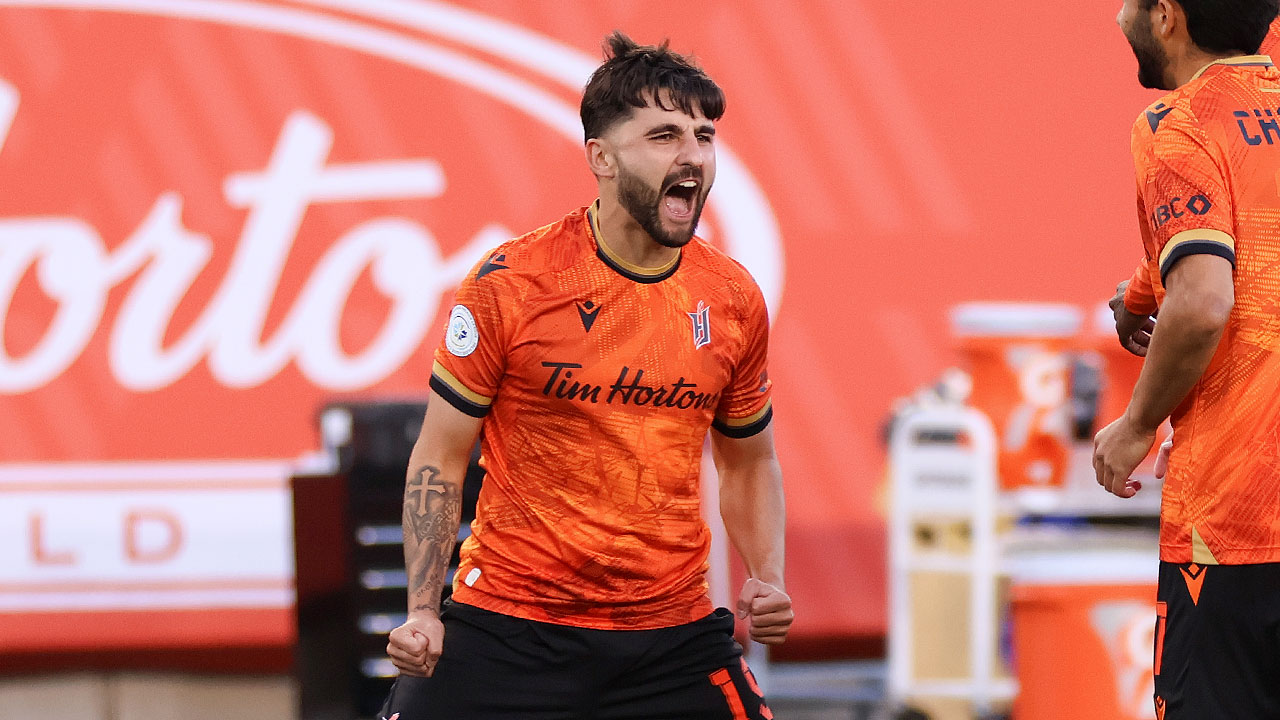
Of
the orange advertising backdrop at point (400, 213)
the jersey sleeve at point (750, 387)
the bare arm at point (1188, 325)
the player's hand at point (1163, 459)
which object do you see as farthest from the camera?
the orange advertising backdrop at point (400, 213)

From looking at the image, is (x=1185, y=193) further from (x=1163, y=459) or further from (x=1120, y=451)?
(x=1163, y=459)

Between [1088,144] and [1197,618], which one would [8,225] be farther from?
[1197,618]

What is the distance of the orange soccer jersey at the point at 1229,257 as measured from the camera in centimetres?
233

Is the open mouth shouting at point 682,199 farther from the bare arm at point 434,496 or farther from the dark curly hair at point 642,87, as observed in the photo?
the bare arm at point 434,496

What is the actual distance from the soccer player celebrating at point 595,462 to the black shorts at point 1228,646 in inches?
29.5

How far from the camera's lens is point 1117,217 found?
6164 millimetres

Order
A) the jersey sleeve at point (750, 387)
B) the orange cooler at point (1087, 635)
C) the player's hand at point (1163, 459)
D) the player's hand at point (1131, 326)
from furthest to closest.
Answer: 1. the orange cooler at point (1087, 635)
2. the jersey sleeve at point (750, 387)
3. the player's hand at point (1131, 326)
4. the player's hand at point (1163, 459)

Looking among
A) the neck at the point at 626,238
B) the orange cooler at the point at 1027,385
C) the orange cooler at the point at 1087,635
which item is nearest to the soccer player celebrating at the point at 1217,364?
the neck at the point at 626,238

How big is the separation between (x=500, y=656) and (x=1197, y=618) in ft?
4.18

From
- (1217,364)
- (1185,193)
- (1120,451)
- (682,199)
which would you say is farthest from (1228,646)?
(682,199)

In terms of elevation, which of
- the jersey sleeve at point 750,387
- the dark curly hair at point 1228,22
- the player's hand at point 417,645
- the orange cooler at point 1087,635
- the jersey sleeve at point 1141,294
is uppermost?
the dark curly hair at point 1228,22

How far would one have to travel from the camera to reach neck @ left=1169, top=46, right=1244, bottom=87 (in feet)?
8.07

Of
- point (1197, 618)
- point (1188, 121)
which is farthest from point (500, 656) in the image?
point (1188, 121)

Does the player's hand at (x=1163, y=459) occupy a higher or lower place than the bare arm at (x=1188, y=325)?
lower
